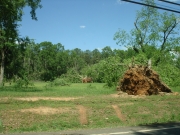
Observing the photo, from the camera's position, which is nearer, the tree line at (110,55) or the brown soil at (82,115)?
the brown soil at (82,115)

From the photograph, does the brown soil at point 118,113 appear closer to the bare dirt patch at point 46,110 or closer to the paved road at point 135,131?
the paved road at point 135,131

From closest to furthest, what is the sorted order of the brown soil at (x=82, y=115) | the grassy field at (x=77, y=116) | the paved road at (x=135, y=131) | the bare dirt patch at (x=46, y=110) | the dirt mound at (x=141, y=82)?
the paved road at (x=135, y=131), the grassy field at (x=77, y=116), the brown soil at (x=82, y=115), the bare dirt patch at (x=46, y=110), the dirt mound at (x=141, y=82)

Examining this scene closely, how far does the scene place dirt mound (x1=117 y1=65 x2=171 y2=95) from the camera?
1992 centimetres

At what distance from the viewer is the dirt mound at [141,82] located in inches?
784

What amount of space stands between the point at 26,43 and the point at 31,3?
4.69m

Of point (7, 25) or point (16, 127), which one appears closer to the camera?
point (16, 127)

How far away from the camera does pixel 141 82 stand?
788 inches

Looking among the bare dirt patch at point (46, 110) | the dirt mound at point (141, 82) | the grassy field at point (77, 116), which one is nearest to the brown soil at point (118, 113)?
the grassy field at point (77, 116)

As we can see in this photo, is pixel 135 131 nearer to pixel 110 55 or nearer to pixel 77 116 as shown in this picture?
pixel 77 116

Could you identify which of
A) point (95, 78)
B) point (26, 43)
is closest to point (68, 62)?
point (95, 78)

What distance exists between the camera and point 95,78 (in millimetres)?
64562

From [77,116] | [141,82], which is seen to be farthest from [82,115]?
[141,82]

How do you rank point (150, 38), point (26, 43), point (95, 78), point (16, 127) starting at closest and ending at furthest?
point (16, 127) → point (26, 43) → point (150, 38) → point (95, 78)

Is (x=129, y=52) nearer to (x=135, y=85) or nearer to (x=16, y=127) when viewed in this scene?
(x=135, y=85)
